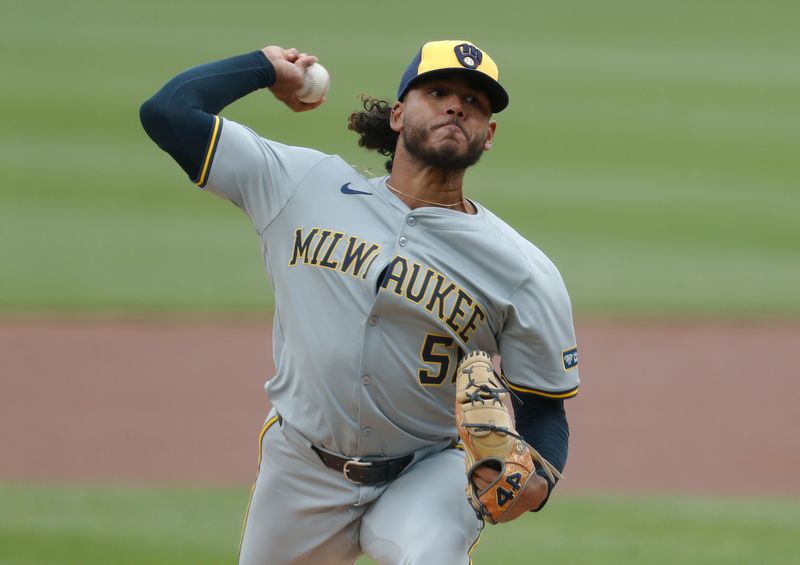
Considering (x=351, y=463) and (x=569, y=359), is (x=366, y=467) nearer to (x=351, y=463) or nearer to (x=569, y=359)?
(x=351, y=463)

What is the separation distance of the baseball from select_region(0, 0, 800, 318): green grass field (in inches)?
241

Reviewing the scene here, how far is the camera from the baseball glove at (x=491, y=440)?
345 cm

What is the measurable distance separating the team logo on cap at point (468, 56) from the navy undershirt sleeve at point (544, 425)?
1020mm

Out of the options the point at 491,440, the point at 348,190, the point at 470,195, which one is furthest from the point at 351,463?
the point at 470,195

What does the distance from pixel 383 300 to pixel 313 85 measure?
832 mm

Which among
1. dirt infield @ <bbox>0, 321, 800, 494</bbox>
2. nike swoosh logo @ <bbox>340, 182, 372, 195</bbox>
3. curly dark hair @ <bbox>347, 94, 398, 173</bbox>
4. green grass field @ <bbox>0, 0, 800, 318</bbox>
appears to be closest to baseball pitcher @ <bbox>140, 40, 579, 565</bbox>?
nike swoosh logo @ <bbox>340, 182, 372, 195</bbox>

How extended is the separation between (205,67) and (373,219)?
Answer: 744 mm

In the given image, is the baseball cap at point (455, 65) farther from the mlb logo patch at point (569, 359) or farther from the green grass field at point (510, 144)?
the green grass field at point (510, 144)

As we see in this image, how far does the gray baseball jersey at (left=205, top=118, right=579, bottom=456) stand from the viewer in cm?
372

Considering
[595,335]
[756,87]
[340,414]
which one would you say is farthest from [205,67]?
[756,87]

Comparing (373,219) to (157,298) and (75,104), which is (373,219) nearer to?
(157,298)

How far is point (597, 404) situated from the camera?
8.44 metres

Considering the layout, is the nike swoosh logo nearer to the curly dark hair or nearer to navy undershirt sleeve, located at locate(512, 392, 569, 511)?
the curly dark hair

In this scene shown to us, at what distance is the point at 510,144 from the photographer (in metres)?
14.3
